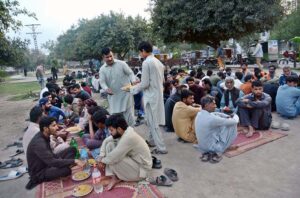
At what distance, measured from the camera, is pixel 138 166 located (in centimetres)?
372

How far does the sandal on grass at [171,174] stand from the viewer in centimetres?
385

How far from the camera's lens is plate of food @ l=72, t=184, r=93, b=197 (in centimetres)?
360

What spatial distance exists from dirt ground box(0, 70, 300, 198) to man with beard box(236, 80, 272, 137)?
0.54 m

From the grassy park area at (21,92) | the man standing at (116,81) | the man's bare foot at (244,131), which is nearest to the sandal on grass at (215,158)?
the man's bare foot at (244,131)

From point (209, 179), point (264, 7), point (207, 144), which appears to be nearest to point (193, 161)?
point (207, 144)

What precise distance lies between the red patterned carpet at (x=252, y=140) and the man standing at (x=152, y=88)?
1290 millimetres

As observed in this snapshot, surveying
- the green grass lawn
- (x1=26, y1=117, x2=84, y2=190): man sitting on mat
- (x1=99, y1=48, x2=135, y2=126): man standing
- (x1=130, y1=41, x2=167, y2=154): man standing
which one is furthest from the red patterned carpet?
the green grass lawn

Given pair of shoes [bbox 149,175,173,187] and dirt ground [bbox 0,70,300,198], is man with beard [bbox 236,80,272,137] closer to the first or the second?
dirt ground [bbox 0,70,300,198]

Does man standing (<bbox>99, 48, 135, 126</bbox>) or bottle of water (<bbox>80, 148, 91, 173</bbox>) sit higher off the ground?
man standing (<bbox>99, 48, 135, 126</bbox>)

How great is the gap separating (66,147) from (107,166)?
3.13 ft

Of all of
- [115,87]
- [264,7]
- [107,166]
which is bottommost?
[107,166]

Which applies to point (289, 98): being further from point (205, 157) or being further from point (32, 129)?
point (32, 129)

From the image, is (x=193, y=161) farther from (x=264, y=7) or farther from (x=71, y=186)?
(x=264, y=7)

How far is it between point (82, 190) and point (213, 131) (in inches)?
89.8
